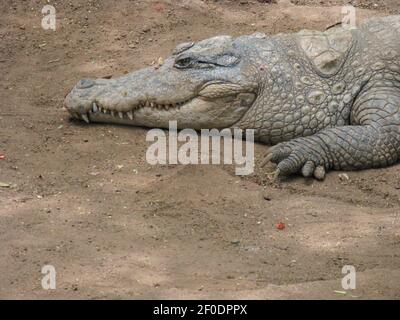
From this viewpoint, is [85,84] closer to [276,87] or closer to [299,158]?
[276,87]

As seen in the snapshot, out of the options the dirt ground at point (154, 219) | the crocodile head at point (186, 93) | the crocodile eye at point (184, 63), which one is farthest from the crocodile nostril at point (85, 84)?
the crocodile eye at point (184, 63)

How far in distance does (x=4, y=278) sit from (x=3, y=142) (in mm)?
2548

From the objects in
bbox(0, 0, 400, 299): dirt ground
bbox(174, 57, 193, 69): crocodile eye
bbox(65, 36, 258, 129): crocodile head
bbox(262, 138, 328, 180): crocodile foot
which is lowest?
bbox(0, 0, 400, 299): dirt ground

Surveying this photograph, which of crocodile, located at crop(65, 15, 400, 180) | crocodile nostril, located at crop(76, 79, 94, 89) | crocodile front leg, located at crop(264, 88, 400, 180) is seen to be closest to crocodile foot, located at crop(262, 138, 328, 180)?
crocodile front leg, located at crop(264, 88, 400, 180)

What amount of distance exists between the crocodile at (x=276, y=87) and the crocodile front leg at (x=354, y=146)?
0.06 feet

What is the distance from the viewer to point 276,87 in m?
7.68

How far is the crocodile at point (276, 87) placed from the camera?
758 cm

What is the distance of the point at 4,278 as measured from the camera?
521 centimetres

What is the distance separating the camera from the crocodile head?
768 cm

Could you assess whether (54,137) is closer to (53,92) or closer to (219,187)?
(53,92)

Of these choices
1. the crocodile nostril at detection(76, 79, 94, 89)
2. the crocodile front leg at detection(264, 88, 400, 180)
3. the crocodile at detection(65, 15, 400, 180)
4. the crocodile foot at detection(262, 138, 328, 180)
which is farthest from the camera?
the crocodile nostril at detection(76, 79, 94, 89)

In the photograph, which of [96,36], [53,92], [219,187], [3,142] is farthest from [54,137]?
[96,36]

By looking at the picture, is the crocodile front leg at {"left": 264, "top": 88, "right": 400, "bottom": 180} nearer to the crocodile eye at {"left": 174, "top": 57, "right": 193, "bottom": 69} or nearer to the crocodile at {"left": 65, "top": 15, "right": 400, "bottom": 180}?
the crocodile at {"left": 65, "top": 15, "right": 400, "bottom": 180}

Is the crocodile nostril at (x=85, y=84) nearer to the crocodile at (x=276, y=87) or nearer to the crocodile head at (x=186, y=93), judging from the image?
the crocodile head at (x=186, y=93)
